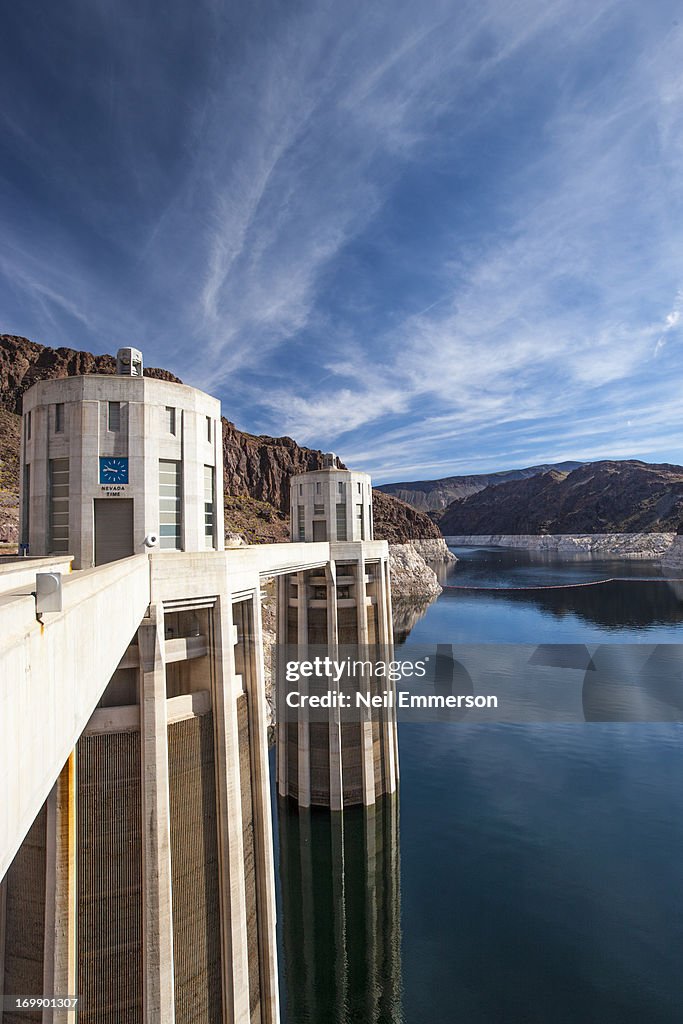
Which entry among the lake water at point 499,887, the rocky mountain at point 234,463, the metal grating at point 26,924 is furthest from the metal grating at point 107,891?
the rocky mountain at point 234,463

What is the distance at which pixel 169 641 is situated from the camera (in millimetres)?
12922

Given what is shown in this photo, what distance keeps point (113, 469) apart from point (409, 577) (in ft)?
399

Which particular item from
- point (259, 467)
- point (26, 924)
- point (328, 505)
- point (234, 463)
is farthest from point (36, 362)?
point (26, 924)

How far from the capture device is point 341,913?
961 inches

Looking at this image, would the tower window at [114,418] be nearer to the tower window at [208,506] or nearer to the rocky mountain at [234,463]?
the tower window at [208,506]

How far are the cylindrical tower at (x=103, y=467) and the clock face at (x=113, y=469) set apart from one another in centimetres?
2

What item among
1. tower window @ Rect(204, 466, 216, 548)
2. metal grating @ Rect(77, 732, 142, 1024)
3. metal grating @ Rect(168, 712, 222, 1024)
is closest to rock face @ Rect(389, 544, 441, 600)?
tower window @ Rect(204, 466, 216, 548)

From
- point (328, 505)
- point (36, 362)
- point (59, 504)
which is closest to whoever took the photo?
point (59, 504)

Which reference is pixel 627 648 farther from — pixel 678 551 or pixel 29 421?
pixel 678 551

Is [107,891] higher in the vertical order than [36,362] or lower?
lower

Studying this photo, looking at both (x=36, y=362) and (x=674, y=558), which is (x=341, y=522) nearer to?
(x=36, y=362)

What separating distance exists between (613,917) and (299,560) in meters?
19.2

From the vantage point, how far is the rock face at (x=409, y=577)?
128m

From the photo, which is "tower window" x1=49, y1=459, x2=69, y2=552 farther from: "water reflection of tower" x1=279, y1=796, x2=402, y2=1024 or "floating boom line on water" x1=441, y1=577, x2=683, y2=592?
"floating boom line on water" x1=441, y1=577, x2=683, y2=592
